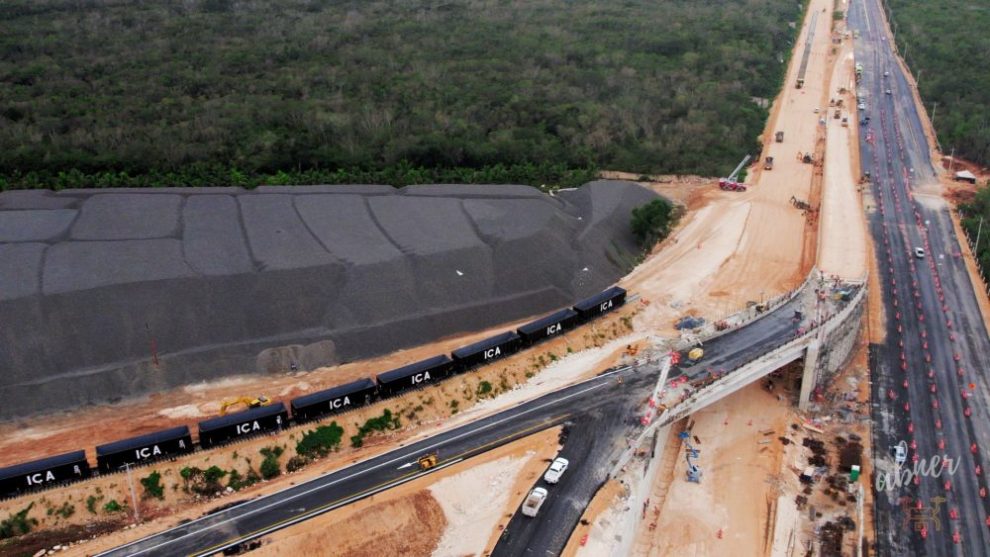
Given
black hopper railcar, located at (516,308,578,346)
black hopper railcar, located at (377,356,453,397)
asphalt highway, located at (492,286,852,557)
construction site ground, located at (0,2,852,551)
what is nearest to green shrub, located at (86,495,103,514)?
construction site ground, located at (0,2,852,551)

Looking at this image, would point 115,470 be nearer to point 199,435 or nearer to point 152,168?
point 199,435

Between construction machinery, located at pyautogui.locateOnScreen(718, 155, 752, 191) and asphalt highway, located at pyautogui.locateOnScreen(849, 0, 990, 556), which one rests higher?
construction machinery, located at pyautogui.locateOnScreen(718, 155, 752, 191)

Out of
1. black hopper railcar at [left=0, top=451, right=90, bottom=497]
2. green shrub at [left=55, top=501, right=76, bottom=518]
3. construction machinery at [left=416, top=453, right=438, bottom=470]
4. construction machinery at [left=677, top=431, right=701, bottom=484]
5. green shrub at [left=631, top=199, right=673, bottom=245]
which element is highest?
green shrub at [left=631, top=199, right=673, bottom=245]

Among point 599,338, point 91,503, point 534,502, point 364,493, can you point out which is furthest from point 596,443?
point 91,503

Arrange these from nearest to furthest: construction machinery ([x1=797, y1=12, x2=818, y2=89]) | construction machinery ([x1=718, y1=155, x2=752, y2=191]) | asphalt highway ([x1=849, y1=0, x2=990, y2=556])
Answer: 1. asphalt highway ([x1=849, y1=0, x2=990, y2=556])
2. construction machinery ([x1=718, y1=155, x2=752, y2=191])
3. construction machinery ([x1=797, y1=12, x2=818, y2=89])

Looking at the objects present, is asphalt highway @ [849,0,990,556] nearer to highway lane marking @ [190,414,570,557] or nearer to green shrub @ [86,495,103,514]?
highway lane marking @ [190,414,570,557]

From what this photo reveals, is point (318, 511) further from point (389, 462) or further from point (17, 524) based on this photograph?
point (17, 524)

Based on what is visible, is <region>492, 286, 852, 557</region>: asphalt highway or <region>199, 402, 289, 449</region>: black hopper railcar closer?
<region>492, 286, 852, 557</region>: asphalt highway

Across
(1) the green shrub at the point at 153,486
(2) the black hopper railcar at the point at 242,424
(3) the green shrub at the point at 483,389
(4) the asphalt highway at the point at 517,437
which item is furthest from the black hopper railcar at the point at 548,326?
(1) the green shrub at the point at 153,486
